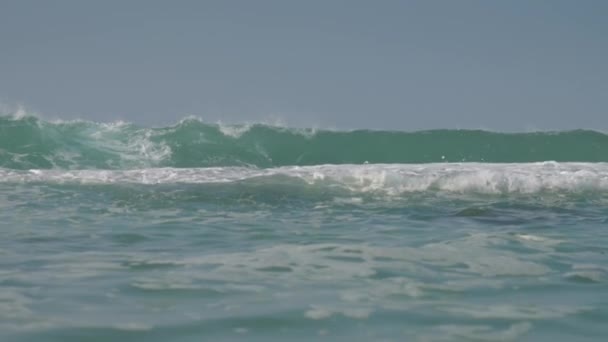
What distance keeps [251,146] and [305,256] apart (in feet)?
48.7

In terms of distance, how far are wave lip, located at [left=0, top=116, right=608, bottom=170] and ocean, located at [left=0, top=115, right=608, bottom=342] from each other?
5813mm

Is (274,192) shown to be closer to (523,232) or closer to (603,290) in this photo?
(523,232)

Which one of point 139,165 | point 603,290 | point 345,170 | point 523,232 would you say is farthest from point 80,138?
point 603,290

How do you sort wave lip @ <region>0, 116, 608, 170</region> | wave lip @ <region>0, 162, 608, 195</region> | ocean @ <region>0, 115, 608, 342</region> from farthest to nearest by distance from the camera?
wave lip @ <region>0, 116, 608, 170</region>, wave lip @ <region>0, 162, 608, 195</region>, ocean @ <region>0, 115, 608, 342</region>

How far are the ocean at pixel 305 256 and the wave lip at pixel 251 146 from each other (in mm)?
5813

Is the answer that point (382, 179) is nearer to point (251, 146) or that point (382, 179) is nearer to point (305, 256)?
point (305, 256)

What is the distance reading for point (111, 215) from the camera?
6.15 metres

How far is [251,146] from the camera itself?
61.8 ft

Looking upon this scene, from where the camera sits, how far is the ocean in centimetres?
261

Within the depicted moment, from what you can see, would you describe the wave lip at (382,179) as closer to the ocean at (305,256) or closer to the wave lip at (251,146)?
the ocean at (305,256)

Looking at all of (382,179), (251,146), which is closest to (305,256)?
(382,179)

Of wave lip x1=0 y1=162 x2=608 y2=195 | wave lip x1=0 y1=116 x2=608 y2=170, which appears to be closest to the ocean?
wave lip x1=0 y1=162 x2=608 y2=195

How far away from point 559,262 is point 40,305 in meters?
2.94

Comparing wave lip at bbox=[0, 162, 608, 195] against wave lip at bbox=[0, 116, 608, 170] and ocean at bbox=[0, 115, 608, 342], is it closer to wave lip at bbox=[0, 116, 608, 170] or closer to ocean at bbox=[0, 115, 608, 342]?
ocean at bbox=[0, 115, 608, 342]
